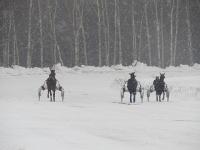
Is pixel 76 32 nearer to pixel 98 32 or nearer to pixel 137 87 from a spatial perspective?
pixel 98 32

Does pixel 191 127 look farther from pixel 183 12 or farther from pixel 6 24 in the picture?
pixel 183 12

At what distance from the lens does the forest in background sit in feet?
172

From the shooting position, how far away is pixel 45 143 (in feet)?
38.1

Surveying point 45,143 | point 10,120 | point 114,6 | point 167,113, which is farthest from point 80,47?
point 45,143

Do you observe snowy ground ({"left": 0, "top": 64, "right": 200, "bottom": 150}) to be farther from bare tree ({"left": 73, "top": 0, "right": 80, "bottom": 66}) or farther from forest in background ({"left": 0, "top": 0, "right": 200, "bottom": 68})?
forest in background ({"left": 0, "top": 0, "right": 200, "bottom": 68})

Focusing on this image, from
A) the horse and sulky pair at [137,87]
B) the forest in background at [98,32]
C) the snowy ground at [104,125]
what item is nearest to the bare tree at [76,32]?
the forest in background at [98,32]

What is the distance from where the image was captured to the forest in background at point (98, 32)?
5228cm

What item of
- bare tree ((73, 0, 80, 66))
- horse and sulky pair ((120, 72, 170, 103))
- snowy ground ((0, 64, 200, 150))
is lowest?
snowy ground ((0, 64, 200, 150))

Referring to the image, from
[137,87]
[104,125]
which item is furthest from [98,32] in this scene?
[104,125]

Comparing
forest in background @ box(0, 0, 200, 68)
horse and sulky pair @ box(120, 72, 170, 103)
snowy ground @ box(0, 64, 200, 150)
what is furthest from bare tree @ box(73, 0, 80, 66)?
horse and sulky pair @ box(120, 72, 170, 103)

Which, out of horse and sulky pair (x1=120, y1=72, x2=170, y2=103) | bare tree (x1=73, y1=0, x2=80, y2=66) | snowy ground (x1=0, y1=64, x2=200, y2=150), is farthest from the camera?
bare tree (x1=73, y1=0, x2=80, y2=66)

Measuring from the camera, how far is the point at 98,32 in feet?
177

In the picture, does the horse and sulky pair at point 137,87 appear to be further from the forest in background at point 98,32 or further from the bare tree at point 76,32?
the bare tree at point 76,32

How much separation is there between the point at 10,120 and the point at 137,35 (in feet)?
142
